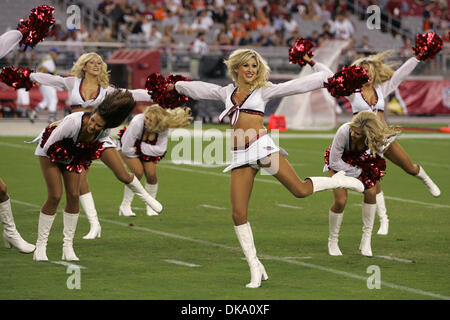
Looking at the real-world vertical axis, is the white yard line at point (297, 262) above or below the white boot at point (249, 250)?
below

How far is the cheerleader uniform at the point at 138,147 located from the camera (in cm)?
925

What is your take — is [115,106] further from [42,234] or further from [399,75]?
[399,75]

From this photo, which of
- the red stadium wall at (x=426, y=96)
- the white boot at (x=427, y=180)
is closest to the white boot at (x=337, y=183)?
the white boot at (x=427, y=180)

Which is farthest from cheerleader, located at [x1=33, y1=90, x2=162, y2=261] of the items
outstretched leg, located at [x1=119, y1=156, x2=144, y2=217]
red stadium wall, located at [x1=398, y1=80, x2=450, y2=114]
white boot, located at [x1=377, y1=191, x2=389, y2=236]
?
red stadium wall, located at [x1=398, y1=80, x2=450, y2=114]

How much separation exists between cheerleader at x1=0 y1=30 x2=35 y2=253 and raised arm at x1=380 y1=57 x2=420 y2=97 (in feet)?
11.3

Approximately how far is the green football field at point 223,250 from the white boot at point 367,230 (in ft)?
0.26

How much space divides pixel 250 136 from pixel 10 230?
214 centimetres

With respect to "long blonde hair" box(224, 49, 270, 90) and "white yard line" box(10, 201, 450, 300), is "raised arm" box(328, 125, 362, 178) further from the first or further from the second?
"long blonde hair" box(224, 49, 270, 90)

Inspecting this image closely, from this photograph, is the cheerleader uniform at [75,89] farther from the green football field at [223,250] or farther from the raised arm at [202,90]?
the raised arm at [202,90]

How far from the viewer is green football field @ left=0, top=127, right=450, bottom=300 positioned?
5.84 m

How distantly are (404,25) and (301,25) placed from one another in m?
4.04

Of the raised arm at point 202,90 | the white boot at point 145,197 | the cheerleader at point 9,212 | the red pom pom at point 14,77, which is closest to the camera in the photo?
the raised arm at point 202,90
